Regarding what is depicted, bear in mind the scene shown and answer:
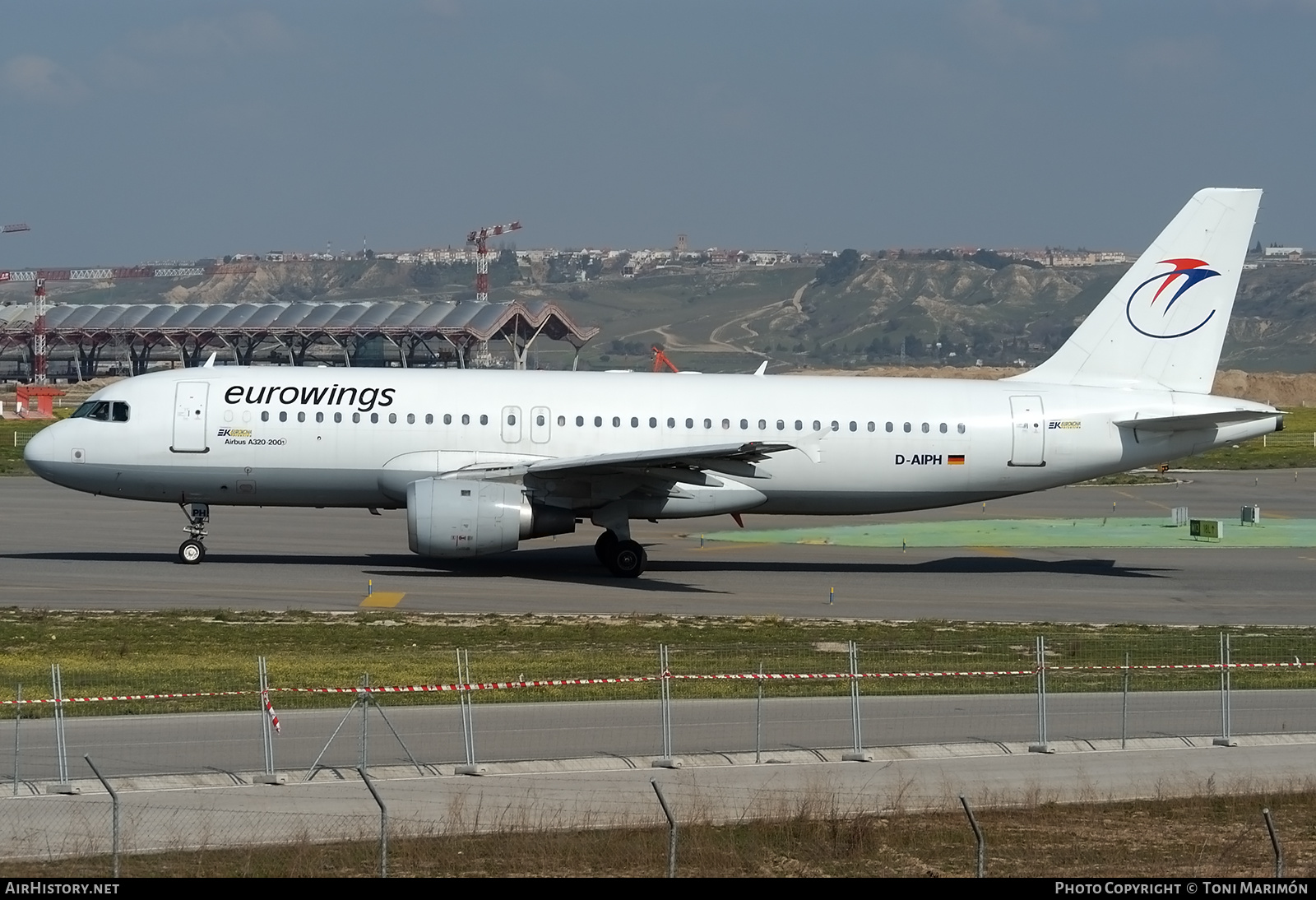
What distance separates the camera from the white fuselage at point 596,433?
33906 mm

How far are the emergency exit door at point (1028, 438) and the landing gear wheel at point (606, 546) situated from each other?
9.25 meters

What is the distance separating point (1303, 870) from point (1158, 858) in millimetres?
1171

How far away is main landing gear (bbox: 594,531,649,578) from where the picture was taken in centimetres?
3431

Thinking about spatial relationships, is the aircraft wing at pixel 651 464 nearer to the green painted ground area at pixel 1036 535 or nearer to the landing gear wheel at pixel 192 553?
the landing gear wheel at pixel 192 553

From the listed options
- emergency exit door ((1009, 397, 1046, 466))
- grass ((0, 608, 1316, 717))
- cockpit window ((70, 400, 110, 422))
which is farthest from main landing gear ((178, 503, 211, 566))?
emergency exit door ((1009, 397, 1046, 466))

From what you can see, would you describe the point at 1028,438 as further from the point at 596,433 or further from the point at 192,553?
the point at 192,553

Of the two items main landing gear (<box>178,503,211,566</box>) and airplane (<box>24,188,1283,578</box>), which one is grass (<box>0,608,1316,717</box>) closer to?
airplane (<box>24,188,1283,578</box>)

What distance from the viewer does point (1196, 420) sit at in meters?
34.9

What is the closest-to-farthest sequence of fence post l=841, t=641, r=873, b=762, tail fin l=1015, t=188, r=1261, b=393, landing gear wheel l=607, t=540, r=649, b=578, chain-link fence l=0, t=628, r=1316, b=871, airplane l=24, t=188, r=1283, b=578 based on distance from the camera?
1. chain-link fence l=0, t=628, r=1316, b=871
2. fence post l=841, t=641, r=873, b=762
3. airplane l=24, t=188, r=1283, b=578
4. landing gear wheel l=607, t=540, r=649, b=578
5. tail fin l=1015, t=188, r=1261, b=393

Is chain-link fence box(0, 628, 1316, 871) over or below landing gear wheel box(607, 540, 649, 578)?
below

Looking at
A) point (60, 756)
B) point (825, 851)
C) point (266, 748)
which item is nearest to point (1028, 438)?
point (266, 748)

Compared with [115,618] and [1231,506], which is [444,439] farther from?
[1231,506]

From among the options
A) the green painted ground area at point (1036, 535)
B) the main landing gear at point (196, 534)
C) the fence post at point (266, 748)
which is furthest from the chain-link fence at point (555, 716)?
the green painted ground area at point (1036, 535)

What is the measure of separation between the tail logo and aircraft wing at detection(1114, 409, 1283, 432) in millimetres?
2397
